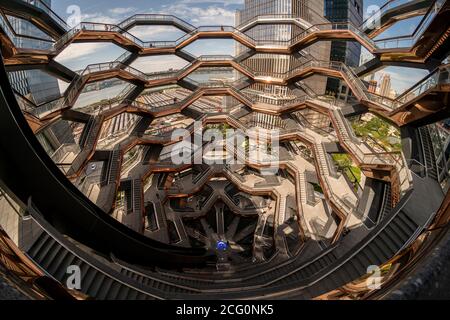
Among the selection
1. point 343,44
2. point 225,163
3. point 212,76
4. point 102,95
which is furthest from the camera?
point 225,163

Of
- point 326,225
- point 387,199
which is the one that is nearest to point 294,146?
point 326,225

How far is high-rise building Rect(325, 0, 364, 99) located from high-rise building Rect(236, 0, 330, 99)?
0.80 metres

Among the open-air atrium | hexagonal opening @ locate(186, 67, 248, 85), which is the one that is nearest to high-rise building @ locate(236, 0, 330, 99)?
the open-air atrium

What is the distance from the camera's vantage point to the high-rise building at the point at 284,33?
1886 centimetres

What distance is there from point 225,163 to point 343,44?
1512 cm

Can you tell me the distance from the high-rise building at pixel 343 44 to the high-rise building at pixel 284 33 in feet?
2.61

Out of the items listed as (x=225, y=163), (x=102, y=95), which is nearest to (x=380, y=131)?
(x=225, y=163)

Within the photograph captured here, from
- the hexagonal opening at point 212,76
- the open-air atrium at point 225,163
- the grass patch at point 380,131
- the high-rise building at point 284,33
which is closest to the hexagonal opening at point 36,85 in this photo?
the open-air atrium at point 225,163

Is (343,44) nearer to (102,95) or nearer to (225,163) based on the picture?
(225,163)

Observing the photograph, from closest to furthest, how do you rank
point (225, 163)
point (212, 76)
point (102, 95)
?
point (102, 95)
point (212, 76)
point (225, 163)

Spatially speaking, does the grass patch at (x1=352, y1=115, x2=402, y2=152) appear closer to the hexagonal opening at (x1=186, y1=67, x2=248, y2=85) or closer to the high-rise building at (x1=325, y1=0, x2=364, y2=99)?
the high-rise building at (x1=325, y1=0, x2=364, y2=99)

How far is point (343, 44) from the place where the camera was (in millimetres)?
19422

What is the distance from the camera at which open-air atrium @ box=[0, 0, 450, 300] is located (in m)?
5.19

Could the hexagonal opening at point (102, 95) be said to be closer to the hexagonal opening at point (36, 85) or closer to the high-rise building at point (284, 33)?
the hexagonal opening at point (36, 85)
